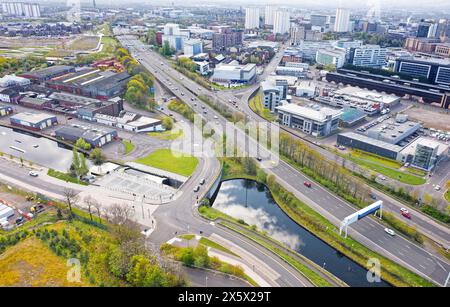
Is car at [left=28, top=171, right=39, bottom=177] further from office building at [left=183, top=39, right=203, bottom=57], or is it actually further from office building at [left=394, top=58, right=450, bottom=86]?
office building at [left=394, top=58, right=450, bottom=86]

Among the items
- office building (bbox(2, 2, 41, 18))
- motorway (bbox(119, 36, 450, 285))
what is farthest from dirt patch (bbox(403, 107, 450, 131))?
office building (bbox(2, 2, 41, 18))

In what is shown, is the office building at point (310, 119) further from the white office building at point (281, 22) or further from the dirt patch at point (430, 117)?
the white office building at point (281, 22)

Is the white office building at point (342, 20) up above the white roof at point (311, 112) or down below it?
above

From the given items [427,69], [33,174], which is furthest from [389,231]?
[427,69]

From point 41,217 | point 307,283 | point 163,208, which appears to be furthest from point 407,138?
point 41,217

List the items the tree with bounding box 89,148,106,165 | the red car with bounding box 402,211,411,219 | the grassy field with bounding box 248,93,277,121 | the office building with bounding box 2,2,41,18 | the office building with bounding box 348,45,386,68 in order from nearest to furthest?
the red car with bounding box 402,211,411,219, the tree with bounding box 89,148,106,165, the grassy field with bounding box 248,93,277,121, the office building with bounding box 348,45,386,68, the office building with bounding box 2,2,41,18

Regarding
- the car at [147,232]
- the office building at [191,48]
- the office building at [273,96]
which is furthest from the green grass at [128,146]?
the office building at [191,48]

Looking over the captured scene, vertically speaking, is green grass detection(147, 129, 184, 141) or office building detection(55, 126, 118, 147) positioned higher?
office building detection(55, 126, 118, 147)
